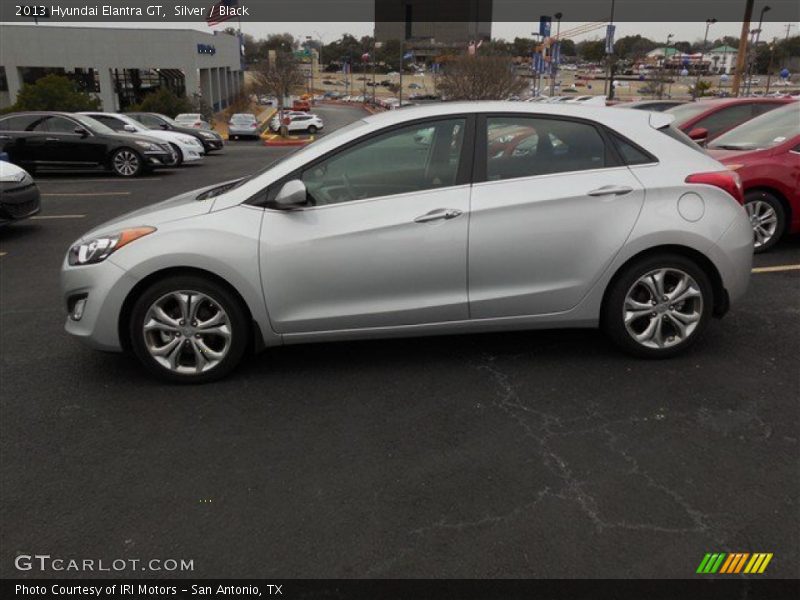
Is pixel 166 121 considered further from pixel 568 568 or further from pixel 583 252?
pixel 568 568

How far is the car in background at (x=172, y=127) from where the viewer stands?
2239 centimetres

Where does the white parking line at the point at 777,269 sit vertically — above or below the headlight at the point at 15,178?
below

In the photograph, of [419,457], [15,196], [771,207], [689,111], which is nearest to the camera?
[419,457]

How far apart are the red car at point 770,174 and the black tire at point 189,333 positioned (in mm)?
5326

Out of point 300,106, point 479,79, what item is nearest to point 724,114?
point 479,79

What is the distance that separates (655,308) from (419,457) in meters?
1.91

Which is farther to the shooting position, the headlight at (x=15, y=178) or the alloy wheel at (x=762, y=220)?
the headlight at (x=15, y=178)

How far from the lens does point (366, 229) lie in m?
Result: 3.80

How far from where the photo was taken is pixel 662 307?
4090 mm

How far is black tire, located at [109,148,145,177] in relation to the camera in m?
15.4

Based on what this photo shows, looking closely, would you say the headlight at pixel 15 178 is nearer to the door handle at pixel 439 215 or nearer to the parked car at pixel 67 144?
the door handle at pixel 439 215

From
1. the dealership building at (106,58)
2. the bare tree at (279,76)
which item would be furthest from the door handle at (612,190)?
the bare tree at (279,76)

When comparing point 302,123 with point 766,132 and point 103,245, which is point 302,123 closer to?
point 766,132

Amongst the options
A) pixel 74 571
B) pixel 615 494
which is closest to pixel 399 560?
pixel 615 494
